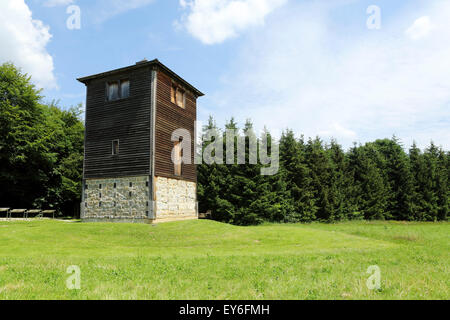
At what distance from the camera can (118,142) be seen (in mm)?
23062

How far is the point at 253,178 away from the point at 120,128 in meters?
14.1

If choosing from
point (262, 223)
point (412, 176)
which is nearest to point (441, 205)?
point (412, 176)

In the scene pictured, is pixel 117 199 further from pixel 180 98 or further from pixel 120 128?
pixel 180 98

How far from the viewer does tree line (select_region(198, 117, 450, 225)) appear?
3114 centimetres

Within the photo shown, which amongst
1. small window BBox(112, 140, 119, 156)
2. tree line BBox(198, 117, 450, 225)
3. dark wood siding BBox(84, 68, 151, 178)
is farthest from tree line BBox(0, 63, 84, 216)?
tree line BBox(198, 117, 450, 225)

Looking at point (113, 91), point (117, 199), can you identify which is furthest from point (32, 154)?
point (117, 199)

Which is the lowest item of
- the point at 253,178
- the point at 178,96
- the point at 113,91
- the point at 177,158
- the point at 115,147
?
the point at 253,178

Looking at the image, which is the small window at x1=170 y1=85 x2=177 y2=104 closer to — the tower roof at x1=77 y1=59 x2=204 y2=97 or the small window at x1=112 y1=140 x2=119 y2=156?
the tower roof at x1=77 y1=59 x2=204 y2=97

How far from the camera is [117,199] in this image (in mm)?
22266

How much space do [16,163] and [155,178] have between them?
20699mm

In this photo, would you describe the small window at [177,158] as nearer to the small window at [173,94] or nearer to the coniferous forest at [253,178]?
the small window at [173,94]

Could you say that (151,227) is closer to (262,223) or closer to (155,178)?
(155,178)

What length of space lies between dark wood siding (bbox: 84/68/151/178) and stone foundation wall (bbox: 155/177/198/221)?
1821mm

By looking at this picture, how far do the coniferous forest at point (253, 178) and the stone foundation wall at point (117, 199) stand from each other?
1113cm
